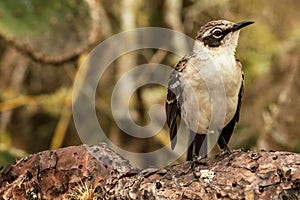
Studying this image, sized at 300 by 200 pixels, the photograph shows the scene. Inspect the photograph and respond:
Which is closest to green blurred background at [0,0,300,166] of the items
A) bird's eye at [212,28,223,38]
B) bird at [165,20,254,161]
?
bird at [165,20,254,161]

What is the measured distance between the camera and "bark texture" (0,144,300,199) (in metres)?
3.69

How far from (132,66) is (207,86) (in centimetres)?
441

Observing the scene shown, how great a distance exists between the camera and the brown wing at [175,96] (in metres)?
5.25

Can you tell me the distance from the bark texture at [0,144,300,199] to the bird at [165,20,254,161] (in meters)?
0.92

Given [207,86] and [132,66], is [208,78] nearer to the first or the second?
[207,86]

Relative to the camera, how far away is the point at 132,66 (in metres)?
9.35

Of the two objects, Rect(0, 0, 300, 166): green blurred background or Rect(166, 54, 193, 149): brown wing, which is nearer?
Rect(166, 54, 193, 149): brown wing

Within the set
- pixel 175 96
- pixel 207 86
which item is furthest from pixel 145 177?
pixel 175 96

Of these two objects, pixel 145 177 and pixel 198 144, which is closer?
pixel 145 177

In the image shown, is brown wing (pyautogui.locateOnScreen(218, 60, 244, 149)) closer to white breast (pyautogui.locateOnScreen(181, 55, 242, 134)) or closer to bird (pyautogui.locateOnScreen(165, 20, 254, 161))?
bird (pyautogui.locateOnScreen(165, 20, 254, 161))

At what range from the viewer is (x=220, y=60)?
16.6 ft

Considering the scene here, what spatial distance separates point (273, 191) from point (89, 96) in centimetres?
581

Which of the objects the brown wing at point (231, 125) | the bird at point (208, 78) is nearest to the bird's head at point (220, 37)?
the bird at point (208, 78)

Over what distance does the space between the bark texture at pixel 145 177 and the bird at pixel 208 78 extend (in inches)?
36.1
